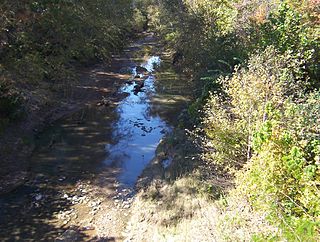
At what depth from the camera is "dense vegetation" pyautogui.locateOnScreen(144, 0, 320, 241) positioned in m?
7.26

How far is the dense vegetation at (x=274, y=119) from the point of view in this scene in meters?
7.26

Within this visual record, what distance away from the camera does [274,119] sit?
9.12 metres

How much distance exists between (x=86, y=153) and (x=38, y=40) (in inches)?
254

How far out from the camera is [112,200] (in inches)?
558

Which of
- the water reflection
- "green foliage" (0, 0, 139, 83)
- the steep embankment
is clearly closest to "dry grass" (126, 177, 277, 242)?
the water reflection

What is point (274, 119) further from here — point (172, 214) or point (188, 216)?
point (172, 214)

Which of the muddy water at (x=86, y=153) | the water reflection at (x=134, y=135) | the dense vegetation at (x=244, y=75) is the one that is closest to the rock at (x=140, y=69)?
the dense vegetation at (x=244, y=75)

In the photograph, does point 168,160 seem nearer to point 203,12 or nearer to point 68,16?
point 68,16

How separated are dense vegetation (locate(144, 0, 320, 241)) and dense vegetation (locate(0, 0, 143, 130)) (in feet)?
24.6

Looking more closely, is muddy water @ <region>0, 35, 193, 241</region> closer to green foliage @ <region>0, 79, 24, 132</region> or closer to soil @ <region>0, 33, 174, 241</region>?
soil @ <region>0, 33, 174, 241</region>

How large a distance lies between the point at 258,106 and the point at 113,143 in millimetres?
10583

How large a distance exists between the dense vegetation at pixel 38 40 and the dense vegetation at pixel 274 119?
7.50 meters

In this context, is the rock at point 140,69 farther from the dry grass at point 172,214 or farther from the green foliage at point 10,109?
the dry grass at point 172,214

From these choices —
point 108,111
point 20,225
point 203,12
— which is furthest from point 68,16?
point 20,225
